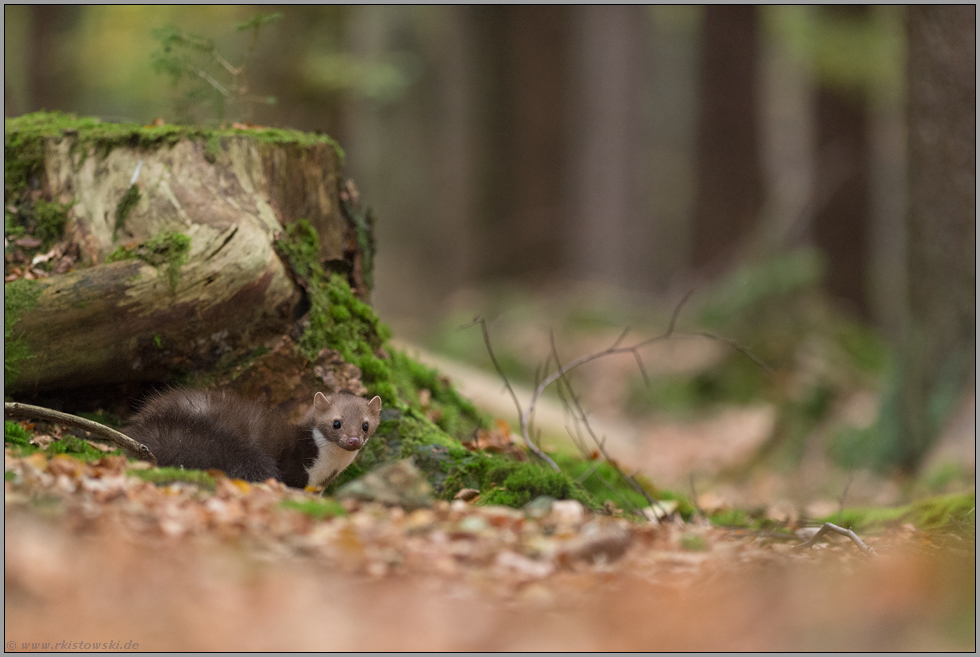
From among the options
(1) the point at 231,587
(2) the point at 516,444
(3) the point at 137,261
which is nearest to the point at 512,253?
(2) the point at 516,444

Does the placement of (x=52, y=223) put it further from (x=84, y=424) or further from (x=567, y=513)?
(x=567, y=513)

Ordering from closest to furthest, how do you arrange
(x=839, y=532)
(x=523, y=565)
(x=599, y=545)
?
(x=523, y=565) → (x=599, y=545) → (x=839, y=532)

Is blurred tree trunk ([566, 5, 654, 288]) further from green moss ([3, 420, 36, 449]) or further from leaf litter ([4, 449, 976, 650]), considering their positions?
leaf litter ([4, 449, 976, 650])

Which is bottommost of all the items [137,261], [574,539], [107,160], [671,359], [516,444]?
[671,359]

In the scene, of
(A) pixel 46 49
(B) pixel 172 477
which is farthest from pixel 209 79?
(A) pixel 46 49

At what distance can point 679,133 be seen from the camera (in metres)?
43.7

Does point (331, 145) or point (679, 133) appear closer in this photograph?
point (331, 145)

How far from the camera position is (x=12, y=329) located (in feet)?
17.0

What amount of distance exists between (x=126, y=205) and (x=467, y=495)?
3017 millimetres

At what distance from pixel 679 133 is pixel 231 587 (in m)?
43.0

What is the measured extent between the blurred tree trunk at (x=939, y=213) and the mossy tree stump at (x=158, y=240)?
6582 mm

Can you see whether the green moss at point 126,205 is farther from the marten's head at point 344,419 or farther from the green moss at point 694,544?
the green moss at point 694,544

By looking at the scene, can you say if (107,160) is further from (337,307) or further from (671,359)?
(671,359)

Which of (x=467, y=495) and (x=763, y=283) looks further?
(x=763, y=283)
